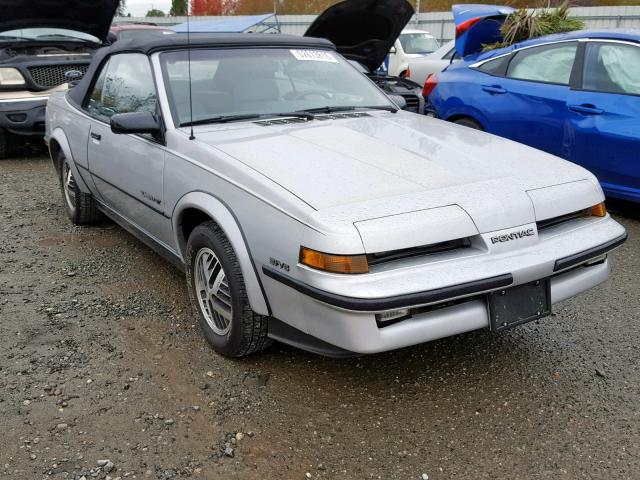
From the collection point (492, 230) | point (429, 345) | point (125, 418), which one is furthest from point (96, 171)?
point (492, 230)

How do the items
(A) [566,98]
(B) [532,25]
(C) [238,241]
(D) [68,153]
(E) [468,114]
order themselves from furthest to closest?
(B) [532,25] → (E) [468,114] → (A) [566,98] → (D) [68,153] → (C) [238,241]

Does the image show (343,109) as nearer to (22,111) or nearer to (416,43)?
(22,111)

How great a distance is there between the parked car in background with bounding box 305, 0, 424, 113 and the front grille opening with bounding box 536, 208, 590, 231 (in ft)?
14.6

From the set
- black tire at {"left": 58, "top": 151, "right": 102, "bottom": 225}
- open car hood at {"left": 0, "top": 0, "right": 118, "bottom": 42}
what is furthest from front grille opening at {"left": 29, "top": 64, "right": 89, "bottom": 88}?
black tire at {"left": 58, "top": 151, "right": 102, "bottom": 225}

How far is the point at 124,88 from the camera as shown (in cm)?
A: 416

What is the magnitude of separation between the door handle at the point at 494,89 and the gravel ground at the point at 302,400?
2.52 metres

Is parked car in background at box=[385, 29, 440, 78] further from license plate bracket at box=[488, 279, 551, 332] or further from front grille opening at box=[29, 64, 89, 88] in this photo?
license plate bracket at box=[488, 279, 551, 332]

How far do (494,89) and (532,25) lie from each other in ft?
3.65

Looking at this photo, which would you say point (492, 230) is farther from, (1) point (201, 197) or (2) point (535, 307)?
(1) point (201, 197)

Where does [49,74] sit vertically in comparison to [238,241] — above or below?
above

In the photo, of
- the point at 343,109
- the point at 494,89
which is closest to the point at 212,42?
Result: the point at 343,109

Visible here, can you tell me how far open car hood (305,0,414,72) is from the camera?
7168 mm

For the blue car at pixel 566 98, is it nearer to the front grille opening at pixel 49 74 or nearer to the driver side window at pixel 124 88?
the driver side window at pixel 124 88

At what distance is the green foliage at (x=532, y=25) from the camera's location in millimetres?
6445
